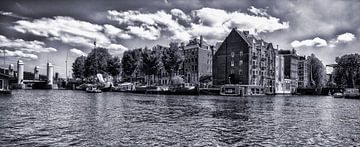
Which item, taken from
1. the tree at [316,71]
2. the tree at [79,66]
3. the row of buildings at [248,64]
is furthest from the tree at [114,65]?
the tree at [316,71]

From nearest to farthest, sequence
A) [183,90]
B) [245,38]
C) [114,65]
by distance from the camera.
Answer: [183,90] → [245,38] → [114,65]

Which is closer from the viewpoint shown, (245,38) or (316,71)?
(245,38)

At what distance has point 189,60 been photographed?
399 ft

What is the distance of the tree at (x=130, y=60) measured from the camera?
4361 inches

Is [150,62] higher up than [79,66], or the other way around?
[79,66]

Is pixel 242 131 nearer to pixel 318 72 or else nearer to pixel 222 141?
pixel 222 141

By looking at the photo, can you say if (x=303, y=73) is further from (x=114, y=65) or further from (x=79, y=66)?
(x=79, y=66)

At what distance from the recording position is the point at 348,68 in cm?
11594

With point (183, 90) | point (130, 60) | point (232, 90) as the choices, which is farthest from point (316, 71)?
point (130, 60)

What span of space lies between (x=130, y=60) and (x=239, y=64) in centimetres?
4227

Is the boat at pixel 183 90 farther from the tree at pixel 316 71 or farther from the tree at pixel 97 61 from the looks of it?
the tree at pixel 316 71

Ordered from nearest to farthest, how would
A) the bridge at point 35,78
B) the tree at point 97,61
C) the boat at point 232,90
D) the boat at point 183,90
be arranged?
the boat at point 232,90
the boat at point 183,90
the tree at point 97,61
the bridge at point 35,78

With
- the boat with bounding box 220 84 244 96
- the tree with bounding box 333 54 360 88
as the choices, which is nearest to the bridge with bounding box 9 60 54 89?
the boat with bounding box 220 84 244 96

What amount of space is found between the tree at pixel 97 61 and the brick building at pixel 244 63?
50087 millimetres
